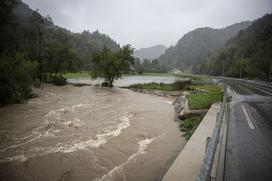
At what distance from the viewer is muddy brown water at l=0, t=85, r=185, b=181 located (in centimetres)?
636

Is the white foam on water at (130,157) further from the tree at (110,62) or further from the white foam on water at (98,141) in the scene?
the tree at (110,62)

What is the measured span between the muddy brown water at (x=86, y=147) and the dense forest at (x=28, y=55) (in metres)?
6.55

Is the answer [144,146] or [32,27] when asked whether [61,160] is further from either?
[32,27]

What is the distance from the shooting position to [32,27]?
1581 inches

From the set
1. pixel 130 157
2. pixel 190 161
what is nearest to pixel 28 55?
pixel 130 157

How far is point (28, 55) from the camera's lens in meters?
37.5

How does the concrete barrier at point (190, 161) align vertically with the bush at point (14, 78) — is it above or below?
below

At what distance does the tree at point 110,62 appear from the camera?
37625 mm

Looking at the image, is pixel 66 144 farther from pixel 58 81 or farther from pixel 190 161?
pixel 58 81

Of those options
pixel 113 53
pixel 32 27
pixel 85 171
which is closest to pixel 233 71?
pixel 113 53

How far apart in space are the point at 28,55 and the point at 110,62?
18.5m

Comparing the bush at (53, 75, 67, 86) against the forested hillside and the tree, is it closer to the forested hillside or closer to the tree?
the tree

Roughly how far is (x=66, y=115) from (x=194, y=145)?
1119cm

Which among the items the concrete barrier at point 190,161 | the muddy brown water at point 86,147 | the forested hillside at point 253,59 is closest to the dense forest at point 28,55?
the muddy brown water at point 86,147
